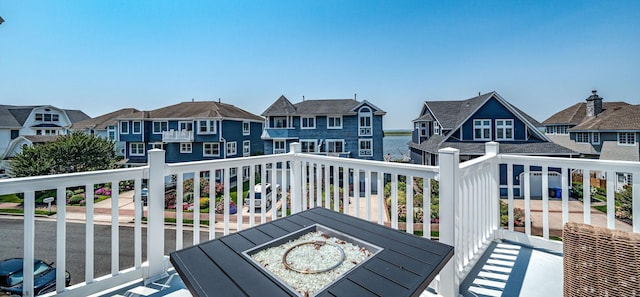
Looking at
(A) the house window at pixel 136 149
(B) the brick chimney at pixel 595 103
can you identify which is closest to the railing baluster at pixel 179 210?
(A) the house window at pixel 136 149

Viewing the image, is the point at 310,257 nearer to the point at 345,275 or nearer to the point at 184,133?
the point at 345,275

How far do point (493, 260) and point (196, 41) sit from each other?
459 inches

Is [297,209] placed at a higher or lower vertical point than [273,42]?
lower

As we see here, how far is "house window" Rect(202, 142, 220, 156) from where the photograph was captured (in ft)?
59.5

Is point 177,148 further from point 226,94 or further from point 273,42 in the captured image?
point 273,42

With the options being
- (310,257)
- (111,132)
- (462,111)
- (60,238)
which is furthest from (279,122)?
(310,257)

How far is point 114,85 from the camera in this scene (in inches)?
585

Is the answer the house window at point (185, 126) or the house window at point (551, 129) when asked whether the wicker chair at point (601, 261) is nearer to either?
the house window at point (185, 126)

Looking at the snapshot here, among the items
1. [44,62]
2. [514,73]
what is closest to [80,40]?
[44,62]

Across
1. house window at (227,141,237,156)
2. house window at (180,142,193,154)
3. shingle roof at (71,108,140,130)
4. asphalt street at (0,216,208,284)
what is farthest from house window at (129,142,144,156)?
asphalt street at (0,216,208,284)

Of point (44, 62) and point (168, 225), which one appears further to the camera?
point (44, 62)

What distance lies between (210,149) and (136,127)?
5.84 m

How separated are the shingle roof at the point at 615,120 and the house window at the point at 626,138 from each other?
0.99 ft

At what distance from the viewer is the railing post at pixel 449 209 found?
184cm
